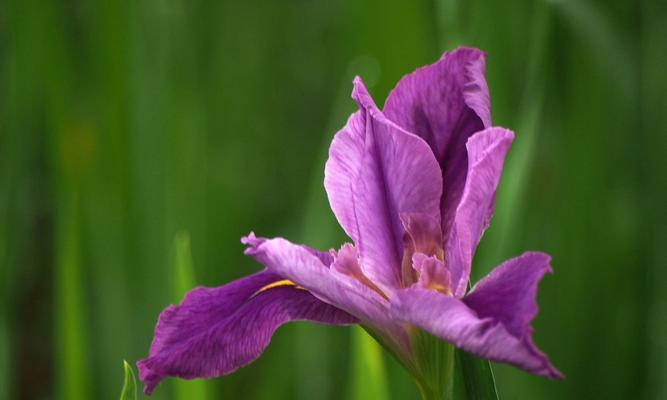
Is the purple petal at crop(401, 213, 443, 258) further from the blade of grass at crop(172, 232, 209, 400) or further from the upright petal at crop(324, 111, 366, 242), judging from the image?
the blade of grass at crop(172, 232, 209, 400)

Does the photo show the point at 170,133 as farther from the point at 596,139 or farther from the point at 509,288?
the point at 509,288

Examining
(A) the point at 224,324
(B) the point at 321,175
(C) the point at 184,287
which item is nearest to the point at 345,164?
(A) the point at 224,324

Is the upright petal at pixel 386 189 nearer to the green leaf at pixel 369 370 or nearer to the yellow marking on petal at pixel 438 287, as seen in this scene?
the yellow marking on petal at pixel 438 287

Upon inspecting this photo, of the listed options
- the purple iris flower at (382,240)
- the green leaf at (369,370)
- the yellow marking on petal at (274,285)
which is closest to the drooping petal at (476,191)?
the purple iris flower at (382,240)

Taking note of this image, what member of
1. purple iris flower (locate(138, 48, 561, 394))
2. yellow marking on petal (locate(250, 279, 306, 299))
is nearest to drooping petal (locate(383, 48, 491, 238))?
purple iris flower (locate(138, 48, 561, 394))

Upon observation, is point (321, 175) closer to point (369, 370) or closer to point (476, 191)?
point (369, 370)

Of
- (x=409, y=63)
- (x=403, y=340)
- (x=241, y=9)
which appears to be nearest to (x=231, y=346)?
(x=403, y=340)
